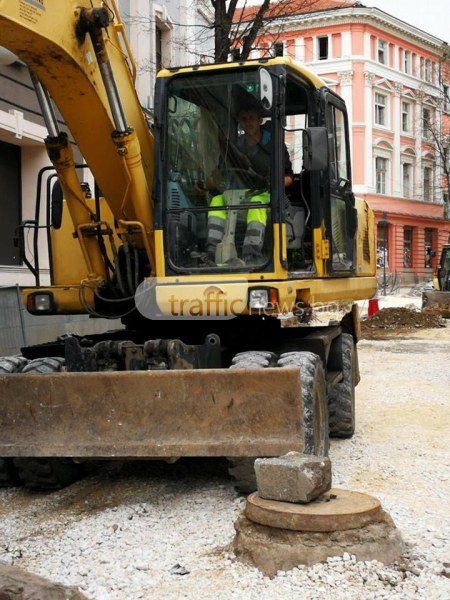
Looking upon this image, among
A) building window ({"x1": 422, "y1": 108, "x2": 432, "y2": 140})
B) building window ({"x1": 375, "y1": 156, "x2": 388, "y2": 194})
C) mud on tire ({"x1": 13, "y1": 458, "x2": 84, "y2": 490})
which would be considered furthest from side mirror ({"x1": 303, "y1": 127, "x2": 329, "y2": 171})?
building window ({"x1": 422, "y1": 108, "x2": 432, "y2": 140})

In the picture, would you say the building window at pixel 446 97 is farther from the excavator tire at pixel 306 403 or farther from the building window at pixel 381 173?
the excavator tire at pixel 306 403

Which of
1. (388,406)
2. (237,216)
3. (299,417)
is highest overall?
(237,216)

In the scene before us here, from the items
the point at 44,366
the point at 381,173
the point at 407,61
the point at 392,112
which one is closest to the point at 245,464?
the point at 44,366

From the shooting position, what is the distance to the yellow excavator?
16.4 feet

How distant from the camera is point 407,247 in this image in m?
49.2

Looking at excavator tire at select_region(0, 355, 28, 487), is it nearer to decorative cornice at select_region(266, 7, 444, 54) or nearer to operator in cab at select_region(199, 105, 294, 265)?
operator in cab at select_region(199, 105, 294, 265)

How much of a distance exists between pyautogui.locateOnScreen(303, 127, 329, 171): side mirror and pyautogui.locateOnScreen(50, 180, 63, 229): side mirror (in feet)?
6.73

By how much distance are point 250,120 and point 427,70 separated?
49.8 metres

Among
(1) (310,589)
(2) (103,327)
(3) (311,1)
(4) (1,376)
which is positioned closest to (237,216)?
(4) (1,376)

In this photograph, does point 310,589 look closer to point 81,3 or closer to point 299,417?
point 299,417

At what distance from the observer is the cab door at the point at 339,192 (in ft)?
21.9

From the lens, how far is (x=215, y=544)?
4523 millimetres

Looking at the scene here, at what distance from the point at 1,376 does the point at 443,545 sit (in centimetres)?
290

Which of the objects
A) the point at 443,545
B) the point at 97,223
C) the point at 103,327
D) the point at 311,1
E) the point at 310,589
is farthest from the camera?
the point at 311,1
